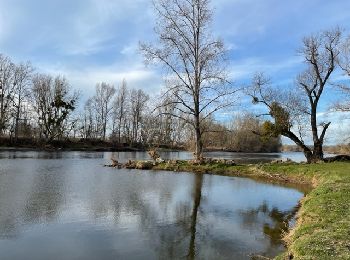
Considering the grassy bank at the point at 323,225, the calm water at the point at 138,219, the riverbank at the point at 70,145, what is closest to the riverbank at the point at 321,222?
the grassy bank at the point at 323,225

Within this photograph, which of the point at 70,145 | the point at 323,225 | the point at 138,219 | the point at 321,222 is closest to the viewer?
the point at 323,225

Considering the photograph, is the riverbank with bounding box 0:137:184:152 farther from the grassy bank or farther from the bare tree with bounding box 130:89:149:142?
the grassy bank

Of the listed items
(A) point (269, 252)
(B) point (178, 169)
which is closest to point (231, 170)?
(B) point (178, 169)

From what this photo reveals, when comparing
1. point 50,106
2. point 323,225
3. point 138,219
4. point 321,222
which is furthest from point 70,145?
point 323,225

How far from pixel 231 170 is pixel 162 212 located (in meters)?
14.5

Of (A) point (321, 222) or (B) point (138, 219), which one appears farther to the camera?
(B) point (138, 219)

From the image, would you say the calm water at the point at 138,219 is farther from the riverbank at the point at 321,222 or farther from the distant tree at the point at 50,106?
the distant tree at the point at 50,106

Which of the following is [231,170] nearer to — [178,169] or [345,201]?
[178,169]

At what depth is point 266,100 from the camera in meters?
31.2

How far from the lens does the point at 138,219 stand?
1120 cm

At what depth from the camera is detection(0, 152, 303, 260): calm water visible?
27.2ft

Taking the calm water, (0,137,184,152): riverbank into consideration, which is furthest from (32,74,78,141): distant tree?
the calm water

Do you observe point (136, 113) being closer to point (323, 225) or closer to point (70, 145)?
point (70, 145)

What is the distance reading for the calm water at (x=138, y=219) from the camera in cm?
828
